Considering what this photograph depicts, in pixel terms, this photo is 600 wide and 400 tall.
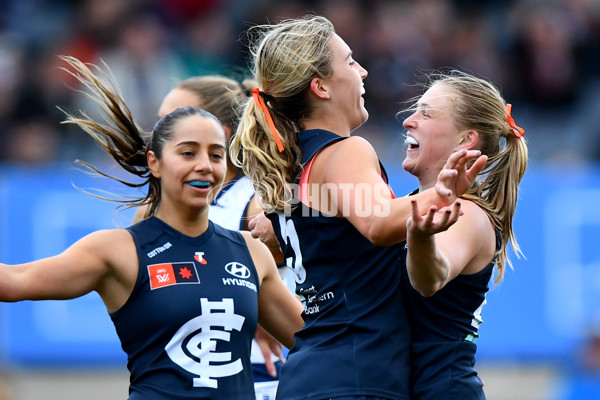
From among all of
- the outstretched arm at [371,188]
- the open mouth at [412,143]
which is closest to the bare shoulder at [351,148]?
the outstretched arm at [371,188]

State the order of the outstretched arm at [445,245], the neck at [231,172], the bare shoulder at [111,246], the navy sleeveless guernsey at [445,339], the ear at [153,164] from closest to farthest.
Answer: the outstretched arm at [445,245] < the navy sleeveless guernsey at [445,339] < the bare shoulder at [111,246] < the ear at [153,164] < the neck at [231,172]

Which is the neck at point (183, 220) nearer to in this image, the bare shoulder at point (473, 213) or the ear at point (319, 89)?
the ear at point (319, 89)

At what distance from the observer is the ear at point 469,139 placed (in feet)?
11.6

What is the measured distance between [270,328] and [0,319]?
474cm

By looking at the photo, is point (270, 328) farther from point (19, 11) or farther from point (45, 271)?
point (19, 11)

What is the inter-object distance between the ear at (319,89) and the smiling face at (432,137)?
352 millimetres

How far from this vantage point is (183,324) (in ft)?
12.3

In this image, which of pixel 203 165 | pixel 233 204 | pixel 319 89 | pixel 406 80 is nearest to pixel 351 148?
pixel 319 89

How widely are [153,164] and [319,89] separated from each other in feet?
3.25

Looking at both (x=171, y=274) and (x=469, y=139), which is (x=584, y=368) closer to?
(x=469, y=139)

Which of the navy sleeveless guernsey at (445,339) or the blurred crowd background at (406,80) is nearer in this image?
the navy sleeveless guernsey at (445,339)

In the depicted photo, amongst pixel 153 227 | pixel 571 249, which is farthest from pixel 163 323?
pixel 571 249

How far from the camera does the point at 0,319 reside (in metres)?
8.16

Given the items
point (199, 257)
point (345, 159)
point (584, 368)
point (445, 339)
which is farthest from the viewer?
point (584, 368)
